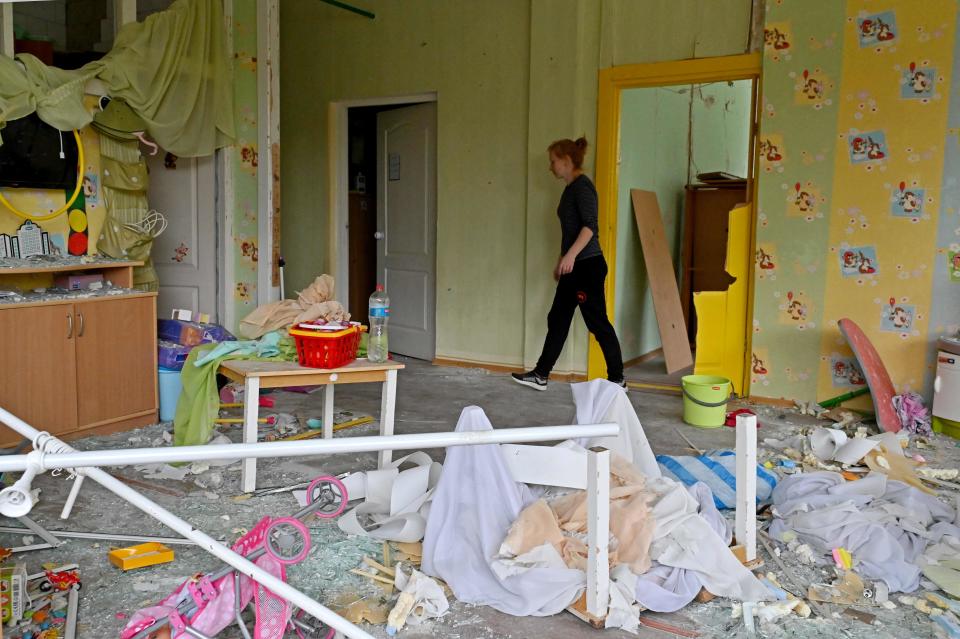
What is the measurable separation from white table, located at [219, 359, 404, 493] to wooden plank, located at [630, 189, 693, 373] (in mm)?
3133

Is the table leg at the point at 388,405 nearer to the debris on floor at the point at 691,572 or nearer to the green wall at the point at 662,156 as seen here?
the debris on floor at the point at 691,572

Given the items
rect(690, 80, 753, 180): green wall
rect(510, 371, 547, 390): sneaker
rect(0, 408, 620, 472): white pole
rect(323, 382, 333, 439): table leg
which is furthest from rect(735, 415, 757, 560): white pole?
rect(690, 80, 753, 180): green wall

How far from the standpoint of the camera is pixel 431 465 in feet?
10.9

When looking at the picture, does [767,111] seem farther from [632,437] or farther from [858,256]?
[632,437]

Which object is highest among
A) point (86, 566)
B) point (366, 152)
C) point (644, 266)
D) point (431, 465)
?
point (366, 152)

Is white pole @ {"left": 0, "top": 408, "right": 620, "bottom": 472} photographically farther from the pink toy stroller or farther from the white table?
the white table

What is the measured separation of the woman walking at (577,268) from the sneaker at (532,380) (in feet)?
0.07

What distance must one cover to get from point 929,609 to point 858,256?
9.57ft

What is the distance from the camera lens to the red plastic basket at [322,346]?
3.41 meters

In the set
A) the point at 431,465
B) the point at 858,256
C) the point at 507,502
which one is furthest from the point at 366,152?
the point at 507,502

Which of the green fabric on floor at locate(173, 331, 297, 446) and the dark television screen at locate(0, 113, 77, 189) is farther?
the dark television screen at locate(0, 113, 77, 189)

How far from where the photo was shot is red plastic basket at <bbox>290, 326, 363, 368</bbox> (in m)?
3.41

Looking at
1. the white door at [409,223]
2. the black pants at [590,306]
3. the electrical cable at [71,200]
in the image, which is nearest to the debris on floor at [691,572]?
the electrical cable at [71,200]

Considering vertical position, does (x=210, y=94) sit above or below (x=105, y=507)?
above
